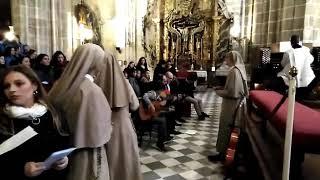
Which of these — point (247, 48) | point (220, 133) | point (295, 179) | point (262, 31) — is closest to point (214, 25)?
point (247, 48)

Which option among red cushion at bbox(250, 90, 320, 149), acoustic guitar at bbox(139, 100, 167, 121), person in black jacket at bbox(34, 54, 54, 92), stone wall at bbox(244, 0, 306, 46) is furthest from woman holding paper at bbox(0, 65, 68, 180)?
stone wall at bbox(244, 0, 306, 46)

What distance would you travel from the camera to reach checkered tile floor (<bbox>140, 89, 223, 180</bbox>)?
4402 mm

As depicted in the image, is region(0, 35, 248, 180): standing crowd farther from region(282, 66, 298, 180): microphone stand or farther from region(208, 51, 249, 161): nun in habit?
region(208, 51, 249, 161): nun in habit

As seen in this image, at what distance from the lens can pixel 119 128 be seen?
2.88 m

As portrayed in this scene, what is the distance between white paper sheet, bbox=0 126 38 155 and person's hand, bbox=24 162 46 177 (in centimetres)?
15

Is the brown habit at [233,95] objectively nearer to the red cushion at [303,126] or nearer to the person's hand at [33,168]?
the red cushion at [303,126]

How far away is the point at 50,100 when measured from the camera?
2.19 meters

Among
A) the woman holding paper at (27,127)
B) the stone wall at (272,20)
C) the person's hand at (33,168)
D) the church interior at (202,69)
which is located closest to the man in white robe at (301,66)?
the church interior at (202,69)

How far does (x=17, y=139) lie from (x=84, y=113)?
0.53 m

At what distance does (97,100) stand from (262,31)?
35.8ft

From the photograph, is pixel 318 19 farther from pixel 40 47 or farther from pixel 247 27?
pixel 40 47

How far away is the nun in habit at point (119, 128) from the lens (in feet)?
9.14

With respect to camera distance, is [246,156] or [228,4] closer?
[246,156]

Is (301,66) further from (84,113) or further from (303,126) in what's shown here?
(84,113)
